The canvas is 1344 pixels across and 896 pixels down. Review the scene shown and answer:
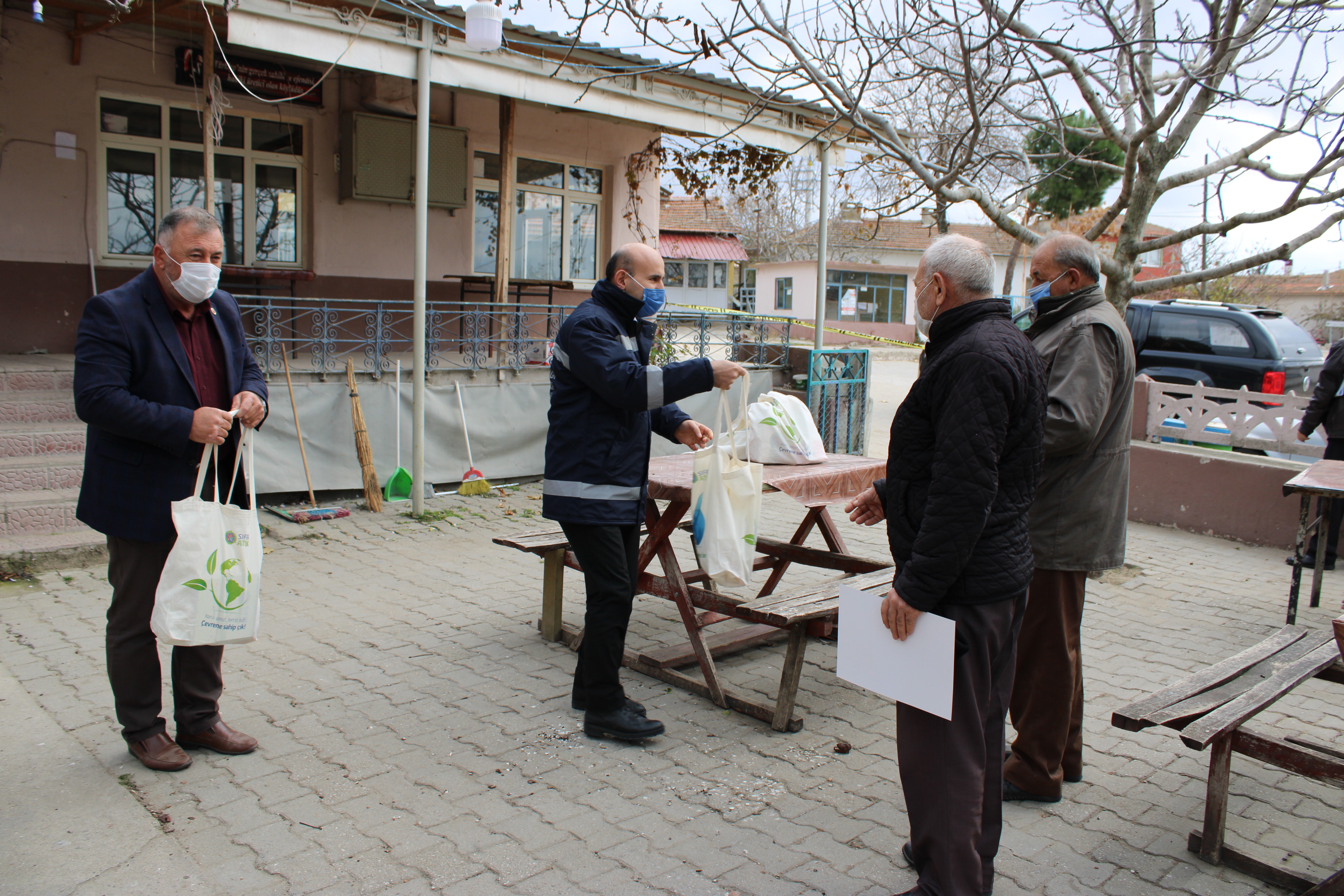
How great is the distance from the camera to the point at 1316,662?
10.5ft

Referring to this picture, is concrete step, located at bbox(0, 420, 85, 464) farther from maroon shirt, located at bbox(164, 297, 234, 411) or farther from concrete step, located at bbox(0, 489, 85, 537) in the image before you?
maroon shirt, located at bbox(164, 297, 234, 411)

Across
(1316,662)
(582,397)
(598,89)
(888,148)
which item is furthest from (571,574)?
(598,89)

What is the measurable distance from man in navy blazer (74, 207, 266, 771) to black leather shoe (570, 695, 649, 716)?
1.44 metres

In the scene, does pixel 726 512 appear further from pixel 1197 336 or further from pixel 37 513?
pixel 1197 336

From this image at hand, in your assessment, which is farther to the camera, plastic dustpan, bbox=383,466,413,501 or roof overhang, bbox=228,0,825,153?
plastic dustpan, bbox=383,466,413,501

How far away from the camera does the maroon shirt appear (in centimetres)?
330

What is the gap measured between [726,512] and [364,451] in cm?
507

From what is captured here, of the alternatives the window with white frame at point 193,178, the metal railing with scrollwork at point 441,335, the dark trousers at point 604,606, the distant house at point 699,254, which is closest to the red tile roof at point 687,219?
the distant house at point 699,254

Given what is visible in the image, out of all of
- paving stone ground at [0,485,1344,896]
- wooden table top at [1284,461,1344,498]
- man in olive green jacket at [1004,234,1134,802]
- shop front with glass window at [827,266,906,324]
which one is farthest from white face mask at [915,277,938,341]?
shop front with glass window at [827,266,906,324]

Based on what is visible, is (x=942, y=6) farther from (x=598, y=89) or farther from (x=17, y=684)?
(x=17, y=684)

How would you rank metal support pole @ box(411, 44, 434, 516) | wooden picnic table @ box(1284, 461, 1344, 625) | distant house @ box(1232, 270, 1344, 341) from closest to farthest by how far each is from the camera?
wooden picnic table @ box(1284, 461, 1344, 625), metal support pole @ box(411, 44, 434, 516), distant house @ box(1232, 270, 1344, 341)

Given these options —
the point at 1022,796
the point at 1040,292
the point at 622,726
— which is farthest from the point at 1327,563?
the point at 622,726

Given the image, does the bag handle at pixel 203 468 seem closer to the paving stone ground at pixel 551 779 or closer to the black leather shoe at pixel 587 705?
the paving stone ground at pixel 551 779

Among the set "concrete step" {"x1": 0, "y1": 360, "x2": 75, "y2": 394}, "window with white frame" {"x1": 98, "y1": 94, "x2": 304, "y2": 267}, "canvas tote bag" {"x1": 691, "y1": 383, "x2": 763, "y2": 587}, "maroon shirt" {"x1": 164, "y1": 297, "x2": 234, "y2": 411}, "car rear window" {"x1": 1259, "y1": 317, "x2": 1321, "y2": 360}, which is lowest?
"canvas tote bag" {"x1": 691, "y1": 383, "x2": 763, "y2": 587}
